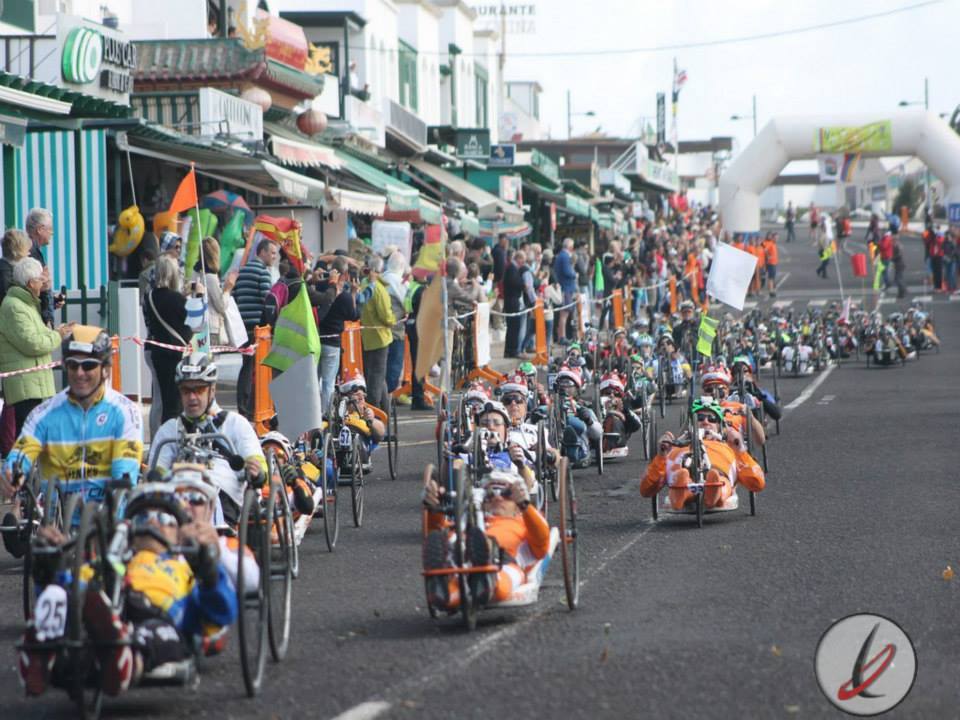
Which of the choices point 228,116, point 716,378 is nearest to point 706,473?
point 716,378

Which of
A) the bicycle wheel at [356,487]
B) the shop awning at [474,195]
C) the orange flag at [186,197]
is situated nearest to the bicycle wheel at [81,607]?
the bicycle wheel at [356,487]

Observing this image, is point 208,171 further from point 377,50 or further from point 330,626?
point 377,50

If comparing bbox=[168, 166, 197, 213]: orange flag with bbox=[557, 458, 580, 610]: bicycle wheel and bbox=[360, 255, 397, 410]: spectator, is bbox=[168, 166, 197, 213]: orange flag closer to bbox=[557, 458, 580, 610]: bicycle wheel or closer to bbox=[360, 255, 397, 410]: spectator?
bbox=[360, 255, 397, 410]: spectator

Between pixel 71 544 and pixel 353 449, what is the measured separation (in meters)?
5.68

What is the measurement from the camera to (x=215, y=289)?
16.6m

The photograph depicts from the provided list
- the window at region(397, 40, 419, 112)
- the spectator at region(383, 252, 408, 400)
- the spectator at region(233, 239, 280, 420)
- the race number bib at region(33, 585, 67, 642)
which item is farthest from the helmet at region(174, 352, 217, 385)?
the window at region(397, 40, 419, 112)

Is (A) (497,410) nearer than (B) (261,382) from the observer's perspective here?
Yes

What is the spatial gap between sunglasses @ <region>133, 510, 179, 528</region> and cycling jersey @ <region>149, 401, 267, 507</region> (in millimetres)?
1439

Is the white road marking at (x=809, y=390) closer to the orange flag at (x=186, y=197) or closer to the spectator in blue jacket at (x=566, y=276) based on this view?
the spectator in blue jacket at (x=566, y=276)

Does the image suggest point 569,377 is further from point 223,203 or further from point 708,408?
point 223,203

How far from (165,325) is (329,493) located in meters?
3.07

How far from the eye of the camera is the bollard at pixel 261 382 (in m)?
16.7

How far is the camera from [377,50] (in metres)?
41.0

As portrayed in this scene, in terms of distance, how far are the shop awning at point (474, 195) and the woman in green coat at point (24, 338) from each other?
22610 mm
